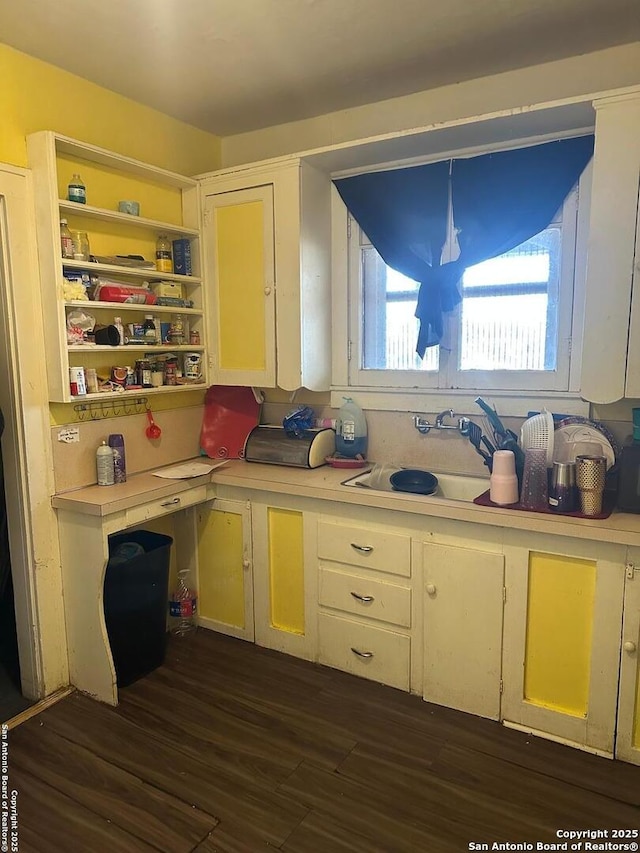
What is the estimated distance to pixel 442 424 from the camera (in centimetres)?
282

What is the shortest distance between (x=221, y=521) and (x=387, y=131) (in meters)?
2.02

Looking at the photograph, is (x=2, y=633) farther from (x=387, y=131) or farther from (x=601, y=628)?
(x=387, y=131)

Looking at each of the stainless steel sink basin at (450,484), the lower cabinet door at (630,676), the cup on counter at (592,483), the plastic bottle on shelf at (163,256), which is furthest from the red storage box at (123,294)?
the lower cabinet door at (630,676)

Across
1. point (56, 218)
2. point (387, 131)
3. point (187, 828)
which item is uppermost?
point (387, 131)

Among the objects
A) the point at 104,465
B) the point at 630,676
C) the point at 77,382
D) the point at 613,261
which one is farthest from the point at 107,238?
the point at 630,676

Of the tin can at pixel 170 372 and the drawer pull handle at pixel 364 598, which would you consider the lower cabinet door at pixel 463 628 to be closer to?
the drawer pull handle at pixel 364 598

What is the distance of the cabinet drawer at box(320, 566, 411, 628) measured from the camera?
8.04ft

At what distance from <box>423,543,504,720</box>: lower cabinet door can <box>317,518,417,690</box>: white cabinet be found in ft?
0.31

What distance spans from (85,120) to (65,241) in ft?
2.01

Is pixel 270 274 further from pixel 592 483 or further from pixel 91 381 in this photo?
pixel 592 483

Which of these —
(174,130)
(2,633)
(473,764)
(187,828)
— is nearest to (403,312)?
(174,130)

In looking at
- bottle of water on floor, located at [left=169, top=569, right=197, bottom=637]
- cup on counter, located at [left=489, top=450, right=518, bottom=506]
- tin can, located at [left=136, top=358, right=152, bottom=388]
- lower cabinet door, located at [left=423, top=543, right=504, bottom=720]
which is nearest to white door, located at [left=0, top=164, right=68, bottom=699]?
tin can, located at [left=136, top=358, right=152, bottom=388]

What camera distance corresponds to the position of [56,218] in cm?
230

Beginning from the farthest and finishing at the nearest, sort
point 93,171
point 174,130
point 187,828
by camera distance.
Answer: point 174,130
point 93,171
point 187,828
